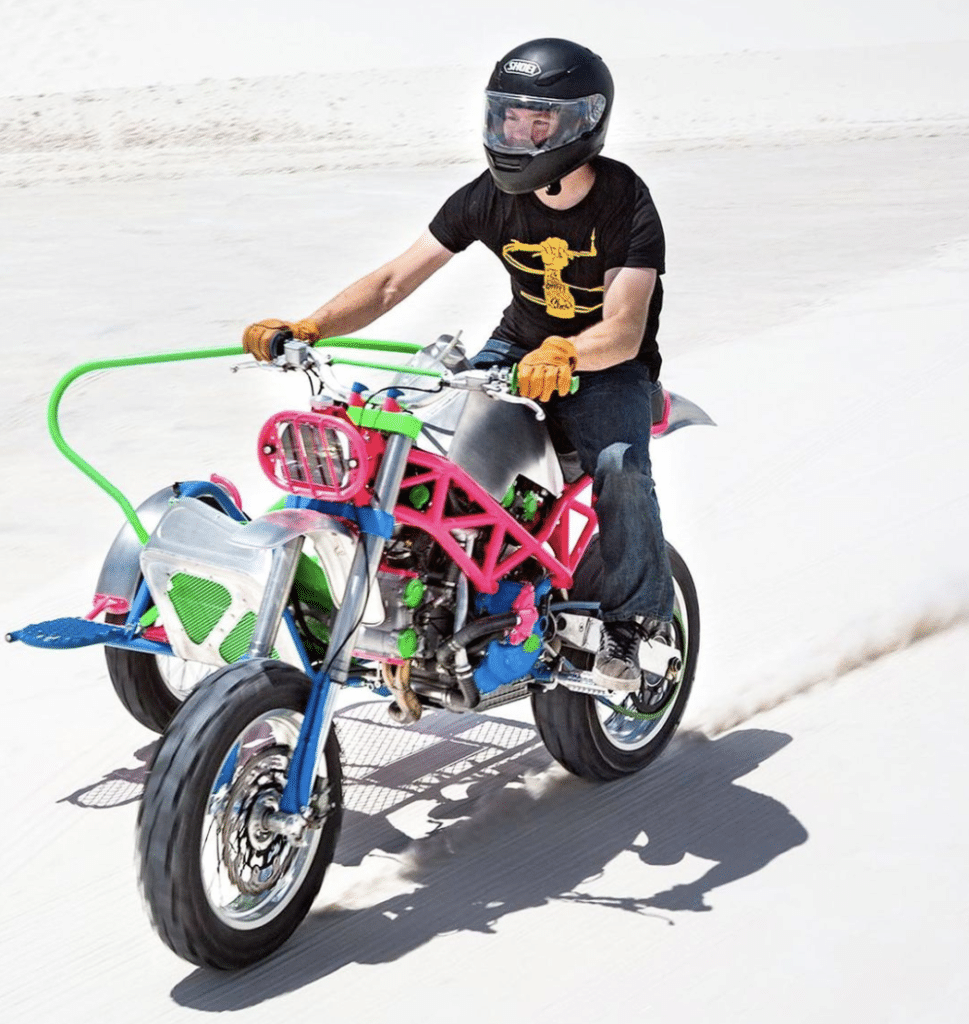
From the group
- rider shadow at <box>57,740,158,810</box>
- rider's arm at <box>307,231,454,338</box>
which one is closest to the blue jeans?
rider's arm at <box>307,231,454,338</box>

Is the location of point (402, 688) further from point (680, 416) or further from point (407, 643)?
point (680, 416)

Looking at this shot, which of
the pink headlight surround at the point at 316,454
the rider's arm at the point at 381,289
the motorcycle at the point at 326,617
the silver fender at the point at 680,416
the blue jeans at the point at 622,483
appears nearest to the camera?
the motorcycle at the point at 326,617

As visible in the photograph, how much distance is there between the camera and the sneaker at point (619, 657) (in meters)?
4.91

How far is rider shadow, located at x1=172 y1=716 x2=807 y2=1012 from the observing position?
4.39 metres

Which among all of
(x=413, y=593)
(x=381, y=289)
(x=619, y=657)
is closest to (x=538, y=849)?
(x=619, y=657)

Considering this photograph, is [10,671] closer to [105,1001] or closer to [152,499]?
[152,499]

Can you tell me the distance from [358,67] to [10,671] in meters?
31.0

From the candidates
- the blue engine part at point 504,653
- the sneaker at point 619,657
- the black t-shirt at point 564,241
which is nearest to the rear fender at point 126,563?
the blue engine part at point 504,653

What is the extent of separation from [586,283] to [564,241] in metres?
0.13

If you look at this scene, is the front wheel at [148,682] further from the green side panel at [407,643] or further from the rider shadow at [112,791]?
the green side panel at [407,643]

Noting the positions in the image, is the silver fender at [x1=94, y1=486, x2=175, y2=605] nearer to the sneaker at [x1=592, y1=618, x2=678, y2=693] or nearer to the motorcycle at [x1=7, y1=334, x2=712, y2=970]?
the motorcycle at [x1=7, y1=334, x2=712, y2=970]

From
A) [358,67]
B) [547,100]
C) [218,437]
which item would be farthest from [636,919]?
[358,67]

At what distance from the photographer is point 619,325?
15.6 feet

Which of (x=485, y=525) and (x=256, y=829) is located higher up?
(x=485, y=525)
